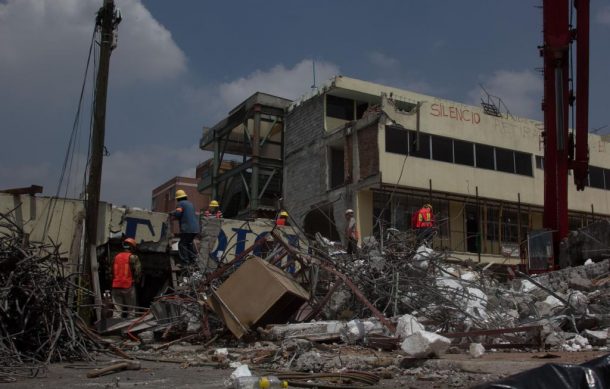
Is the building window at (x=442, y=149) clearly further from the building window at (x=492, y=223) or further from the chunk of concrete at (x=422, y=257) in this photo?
the chunk of concrete at (x=422, y=257)

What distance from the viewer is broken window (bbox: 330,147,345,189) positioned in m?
24.1

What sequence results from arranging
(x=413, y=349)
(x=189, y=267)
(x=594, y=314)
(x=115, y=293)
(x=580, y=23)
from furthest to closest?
1. (x=580, y=23)
2. (x=115, y=293)
3. (x=189, y=267)
4. (x=594, y=314)
5. (x=413, y=349)

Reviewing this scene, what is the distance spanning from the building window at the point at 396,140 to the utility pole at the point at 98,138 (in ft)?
42.1

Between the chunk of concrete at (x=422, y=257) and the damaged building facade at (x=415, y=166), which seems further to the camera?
the damaged building facade at (x=415, y=166)

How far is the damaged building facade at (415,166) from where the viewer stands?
22.3 meters

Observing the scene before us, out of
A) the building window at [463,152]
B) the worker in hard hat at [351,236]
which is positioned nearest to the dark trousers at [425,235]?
the worker in hard hat at [351,236]

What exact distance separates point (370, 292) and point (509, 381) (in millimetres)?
5015

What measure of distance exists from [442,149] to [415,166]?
1663 millimetres

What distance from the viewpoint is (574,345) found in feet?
20.0

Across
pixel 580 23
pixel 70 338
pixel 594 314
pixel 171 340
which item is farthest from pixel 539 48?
pixel 70 338

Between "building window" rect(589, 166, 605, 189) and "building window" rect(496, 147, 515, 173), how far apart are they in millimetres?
5382

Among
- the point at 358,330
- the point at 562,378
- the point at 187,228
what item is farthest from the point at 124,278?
the point at 562,378

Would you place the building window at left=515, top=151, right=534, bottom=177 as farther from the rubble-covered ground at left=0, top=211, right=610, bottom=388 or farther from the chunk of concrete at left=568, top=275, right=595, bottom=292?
the chunk of concrete at left=568, top=275, right=595, bottom=292

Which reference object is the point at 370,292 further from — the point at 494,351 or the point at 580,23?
the point at 580,23
